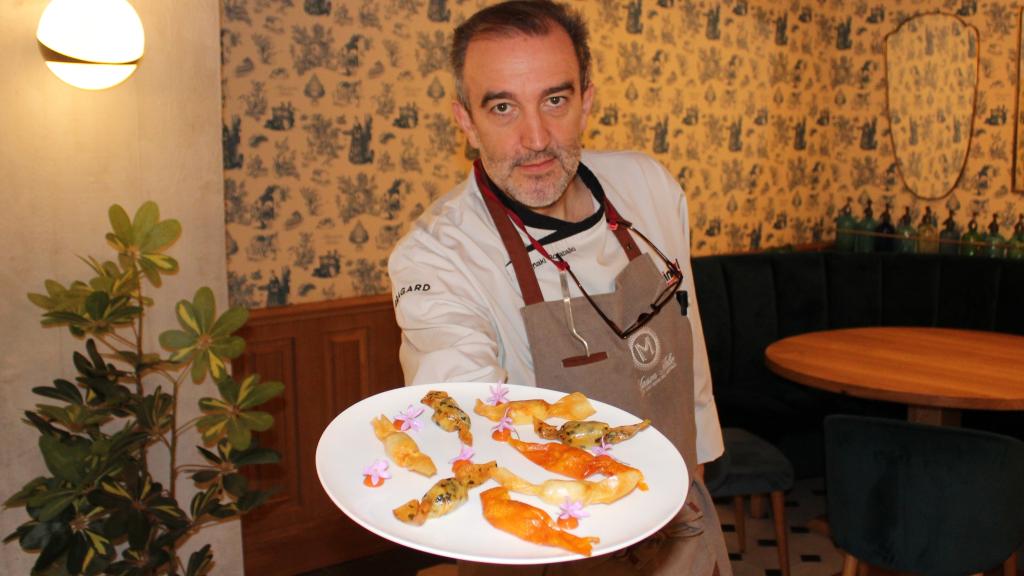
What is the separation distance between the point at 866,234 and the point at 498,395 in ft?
15.9

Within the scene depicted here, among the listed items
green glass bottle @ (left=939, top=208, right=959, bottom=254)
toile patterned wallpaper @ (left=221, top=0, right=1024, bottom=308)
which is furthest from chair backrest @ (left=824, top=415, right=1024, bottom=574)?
green glass bottle @ (left=939, top=208, right=959, bottom=254)

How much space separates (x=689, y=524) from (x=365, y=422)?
0.69m

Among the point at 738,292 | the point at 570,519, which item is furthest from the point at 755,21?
the point at 570,519

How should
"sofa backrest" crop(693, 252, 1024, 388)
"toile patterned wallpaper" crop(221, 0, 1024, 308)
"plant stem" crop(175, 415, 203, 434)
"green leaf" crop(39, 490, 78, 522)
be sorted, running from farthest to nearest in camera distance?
"sofa backrest" crop(693, 252, 1024, 388) → "toile patterned wallpaper" crop(221, 0, 1024, 308) → "plant stem" crop(175, 415, 203, 434) → "green leaf" crop(39, 490, 78, 522)

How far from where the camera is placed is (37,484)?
2.25 metres

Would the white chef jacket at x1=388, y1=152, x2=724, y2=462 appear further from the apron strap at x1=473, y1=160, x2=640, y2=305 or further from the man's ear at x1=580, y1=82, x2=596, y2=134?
the man's ear at x1=580, y1=82, x2=596, y2=134

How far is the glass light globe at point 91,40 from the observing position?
7.52ft

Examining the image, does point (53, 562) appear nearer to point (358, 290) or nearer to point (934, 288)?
point (358, 290)

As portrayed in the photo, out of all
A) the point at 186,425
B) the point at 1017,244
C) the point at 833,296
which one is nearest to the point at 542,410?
the point at 186,425

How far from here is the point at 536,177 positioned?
1.56m

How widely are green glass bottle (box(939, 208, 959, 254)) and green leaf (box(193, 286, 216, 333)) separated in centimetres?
421

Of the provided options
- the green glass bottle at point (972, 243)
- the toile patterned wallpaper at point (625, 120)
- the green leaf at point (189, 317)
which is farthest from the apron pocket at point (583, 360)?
the green glass bottle at point (972, 243)

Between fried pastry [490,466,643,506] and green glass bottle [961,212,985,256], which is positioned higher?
green glass bottle [961,212,985,256]

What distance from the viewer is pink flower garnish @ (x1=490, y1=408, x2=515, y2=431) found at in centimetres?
105
